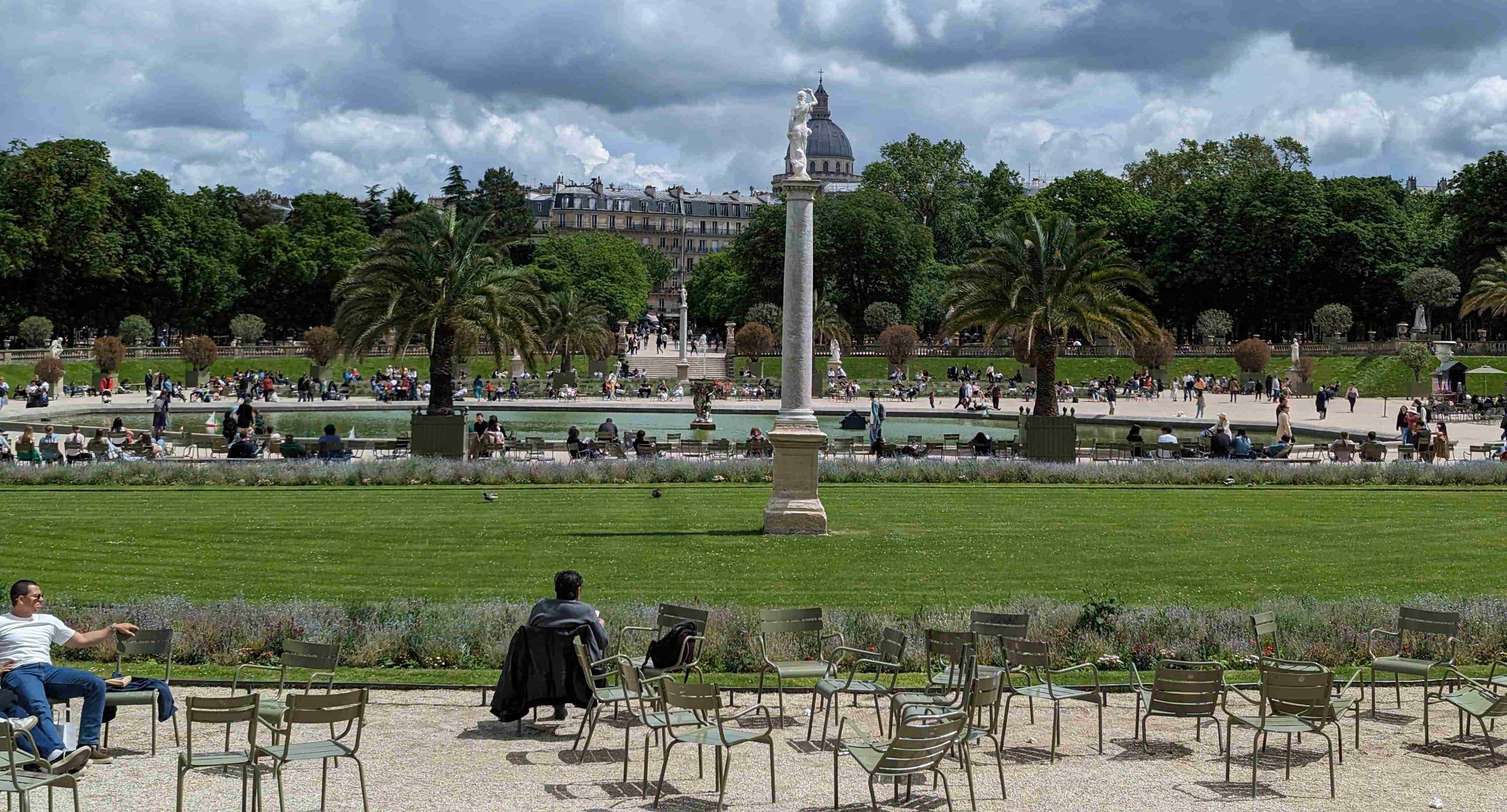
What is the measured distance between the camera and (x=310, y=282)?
88562mm

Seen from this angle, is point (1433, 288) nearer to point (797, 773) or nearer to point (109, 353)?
point (109, 353)

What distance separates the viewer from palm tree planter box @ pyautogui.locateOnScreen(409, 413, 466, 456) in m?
32.7

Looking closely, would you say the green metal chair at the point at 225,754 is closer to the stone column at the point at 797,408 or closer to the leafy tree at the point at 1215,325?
the stone column at the point at 797,408

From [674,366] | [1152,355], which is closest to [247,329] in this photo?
[674,366]

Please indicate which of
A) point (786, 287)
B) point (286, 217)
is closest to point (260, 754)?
point (786, 287)

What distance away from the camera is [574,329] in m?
73.6

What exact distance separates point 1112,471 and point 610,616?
1881 cm

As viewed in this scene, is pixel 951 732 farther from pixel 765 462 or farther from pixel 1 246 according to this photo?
pixel 1 246

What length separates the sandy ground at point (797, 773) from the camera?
354 inches

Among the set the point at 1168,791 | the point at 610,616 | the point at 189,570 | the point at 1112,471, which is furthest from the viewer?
the point at 1112,471

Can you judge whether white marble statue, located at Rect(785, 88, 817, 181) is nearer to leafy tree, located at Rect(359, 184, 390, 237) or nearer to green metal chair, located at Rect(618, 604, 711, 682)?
green metal chair, located at Rect(618, 604, 711, 682)

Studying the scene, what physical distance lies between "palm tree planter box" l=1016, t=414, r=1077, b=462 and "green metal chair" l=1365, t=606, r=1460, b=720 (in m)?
20.7

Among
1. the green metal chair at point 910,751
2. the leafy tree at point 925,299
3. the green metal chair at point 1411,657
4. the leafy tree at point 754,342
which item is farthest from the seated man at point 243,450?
the leafy tree at point 925,299

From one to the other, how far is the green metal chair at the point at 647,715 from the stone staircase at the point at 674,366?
6875 centimetres
